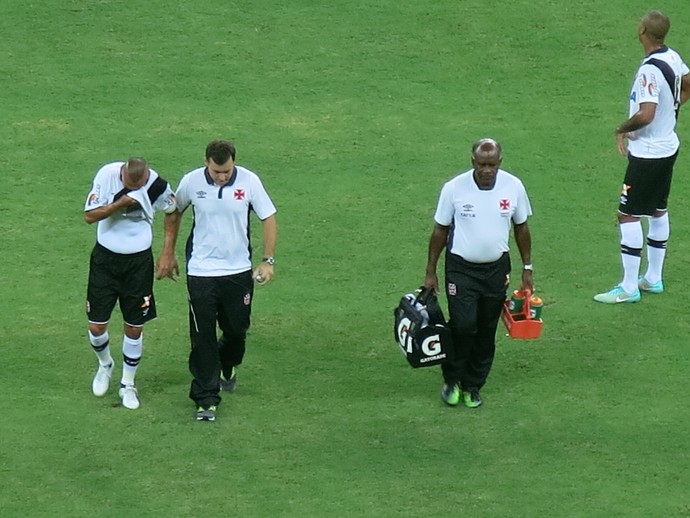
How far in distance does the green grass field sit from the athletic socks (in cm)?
21

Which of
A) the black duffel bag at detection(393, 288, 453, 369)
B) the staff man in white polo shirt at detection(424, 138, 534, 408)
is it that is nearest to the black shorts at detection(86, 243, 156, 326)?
the black duffel bag at detection(393, 288, 453, 369)

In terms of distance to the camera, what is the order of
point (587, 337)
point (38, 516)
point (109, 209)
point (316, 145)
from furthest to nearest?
1. point (316, 145)
2. point (587, 337)
3. point (109, 209)
4. point (38, 516)

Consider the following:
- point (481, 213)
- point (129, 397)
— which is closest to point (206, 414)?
point (129, 397)

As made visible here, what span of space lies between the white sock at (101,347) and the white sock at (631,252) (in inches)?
158

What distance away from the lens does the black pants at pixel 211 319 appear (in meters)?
8.43

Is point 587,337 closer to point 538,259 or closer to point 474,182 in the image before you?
point 538,259

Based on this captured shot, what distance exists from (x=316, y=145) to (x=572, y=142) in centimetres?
247

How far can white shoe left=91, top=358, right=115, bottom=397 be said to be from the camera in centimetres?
891

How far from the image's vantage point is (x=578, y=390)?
9062 millimetres

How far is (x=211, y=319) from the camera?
848 centimetres

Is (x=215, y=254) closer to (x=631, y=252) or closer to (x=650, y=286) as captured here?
(x=631, y=252)

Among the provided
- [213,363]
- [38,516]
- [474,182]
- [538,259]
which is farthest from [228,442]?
[538,259]

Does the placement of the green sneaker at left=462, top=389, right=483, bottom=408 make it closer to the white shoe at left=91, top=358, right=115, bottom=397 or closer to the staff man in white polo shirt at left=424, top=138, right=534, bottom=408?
the staff man in white polo shirt at left=424, top=138, right=534, bottom=408

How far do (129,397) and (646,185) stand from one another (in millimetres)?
4203
